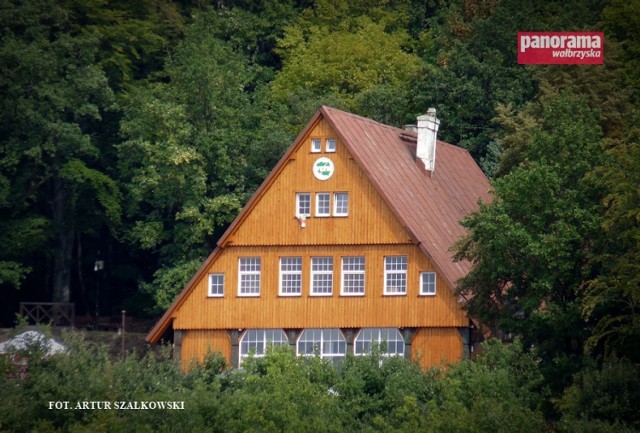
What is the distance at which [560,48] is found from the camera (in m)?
78.8

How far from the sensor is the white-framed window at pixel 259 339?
6794 cm

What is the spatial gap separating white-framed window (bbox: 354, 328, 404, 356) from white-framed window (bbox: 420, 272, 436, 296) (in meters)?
1.73

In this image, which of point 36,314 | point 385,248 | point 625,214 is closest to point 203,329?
point 385,248

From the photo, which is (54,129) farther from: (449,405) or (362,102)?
(449,405)

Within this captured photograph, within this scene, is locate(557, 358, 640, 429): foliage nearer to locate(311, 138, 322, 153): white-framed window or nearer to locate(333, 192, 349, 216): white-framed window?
locate(333, 192, 349, 216): white-framed window

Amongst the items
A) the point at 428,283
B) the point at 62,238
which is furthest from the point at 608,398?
the point at 62,238

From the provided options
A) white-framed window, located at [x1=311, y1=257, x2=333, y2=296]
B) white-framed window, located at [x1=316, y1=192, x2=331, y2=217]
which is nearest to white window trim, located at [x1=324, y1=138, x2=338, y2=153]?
white-framed window, located at [x1=316, y1=192, x2=331, y2=217]

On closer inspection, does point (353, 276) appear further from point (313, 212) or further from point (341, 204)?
point (313, 212)

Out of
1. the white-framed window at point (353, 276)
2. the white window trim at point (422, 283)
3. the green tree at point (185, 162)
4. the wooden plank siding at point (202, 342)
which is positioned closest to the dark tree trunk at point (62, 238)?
the green tree at point (185, 162)

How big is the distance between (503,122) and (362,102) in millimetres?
11863

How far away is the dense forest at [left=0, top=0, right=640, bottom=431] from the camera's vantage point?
57.5 m

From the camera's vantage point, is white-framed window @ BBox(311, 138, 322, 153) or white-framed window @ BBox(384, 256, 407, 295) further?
white-framed window @ BBox(311, 138, 322, 153)

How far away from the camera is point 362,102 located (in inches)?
3344

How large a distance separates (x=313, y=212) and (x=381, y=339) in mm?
5560
